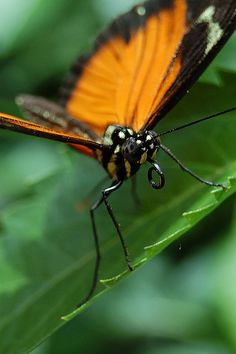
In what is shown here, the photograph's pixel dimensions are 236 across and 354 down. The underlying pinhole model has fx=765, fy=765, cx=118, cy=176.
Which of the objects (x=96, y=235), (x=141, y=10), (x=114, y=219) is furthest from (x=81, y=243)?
(x=141, y=10)

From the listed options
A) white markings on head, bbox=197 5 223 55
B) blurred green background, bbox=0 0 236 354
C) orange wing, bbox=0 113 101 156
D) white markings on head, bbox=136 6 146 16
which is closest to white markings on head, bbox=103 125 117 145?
→ orange wing, bbox=0 113 101 156

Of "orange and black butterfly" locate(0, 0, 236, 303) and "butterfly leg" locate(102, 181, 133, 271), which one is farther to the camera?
"orange and black butterfly" locate(0, 0, 236, 303)

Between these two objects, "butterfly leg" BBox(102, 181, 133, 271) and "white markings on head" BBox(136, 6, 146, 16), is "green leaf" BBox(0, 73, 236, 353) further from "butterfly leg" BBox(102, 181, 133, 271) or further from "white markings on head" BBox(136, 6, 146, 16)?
"white markings on head" BBox(136, 6, 146, 16)

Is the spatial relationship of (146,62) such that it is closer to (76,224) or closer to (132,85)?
(132,85)

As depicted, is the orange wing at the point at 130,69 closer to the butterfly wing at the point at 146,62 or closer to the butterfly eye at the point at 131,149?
the butterfly wing at the point at 146,62

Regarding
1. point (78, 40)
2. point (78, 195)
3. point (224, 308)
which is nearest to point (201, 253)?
point (224, 308)
